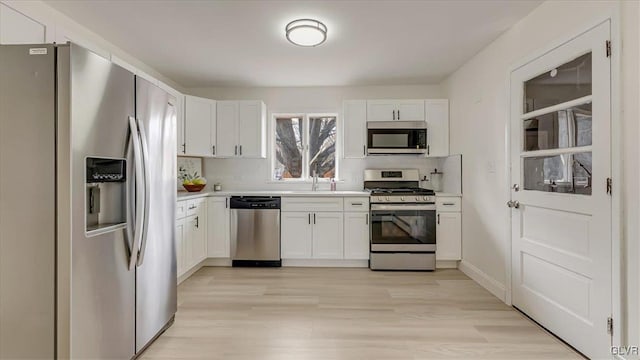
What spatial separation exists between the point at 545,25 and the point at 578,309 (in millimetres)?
2006

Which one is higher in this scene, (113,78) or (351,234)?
(113,78)

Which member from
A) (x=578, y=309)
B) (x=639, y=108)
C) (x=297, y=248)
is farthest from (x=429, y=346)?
(x=297, y=248)

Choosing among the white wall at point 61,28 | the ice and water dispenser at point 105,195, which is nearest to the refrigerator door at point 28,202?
the ice and water dispenser at point 105,195

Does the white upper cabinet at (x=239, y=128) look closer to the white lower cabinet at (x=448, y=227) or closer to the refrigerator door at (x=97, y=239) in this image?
the refrigerator door at (x=97, y=239)

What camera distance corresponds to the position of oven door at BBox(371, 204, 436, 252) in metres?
3.73

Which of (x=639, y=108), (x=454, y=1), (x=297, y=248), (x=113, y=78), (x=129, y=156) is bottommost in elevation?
(x=297, y=248)

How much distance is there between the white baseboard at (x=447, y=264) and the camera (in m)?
3.84

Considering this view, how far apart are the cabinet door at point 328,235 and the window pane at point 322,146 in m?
0.86

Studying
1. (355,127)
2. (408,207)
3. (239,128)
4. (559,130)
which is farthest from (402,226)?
(239,128)

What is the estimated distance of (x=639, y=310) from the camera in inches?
62.6

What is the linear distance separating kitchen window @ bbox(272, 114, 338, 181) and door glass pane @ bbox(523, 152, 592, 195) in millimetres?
2514

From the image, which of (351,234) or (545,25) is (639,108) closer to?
(545,25)

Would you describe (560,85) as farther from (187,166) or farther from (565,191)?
(187,166)

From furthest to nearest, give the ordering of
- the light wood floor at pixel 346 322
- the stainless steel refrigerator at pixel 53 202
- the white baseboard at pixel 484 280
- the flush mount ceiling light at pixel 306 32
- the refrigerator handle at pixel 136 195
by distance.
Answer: the white baseboard at pixel 484 280 → the flush mount ceiling light at pixel 306 32 → the light wood floor at pixel 346 322 → the refrigerator handle at pixel 136 195 → the stainless steel refrigerator at pixel 53 202
